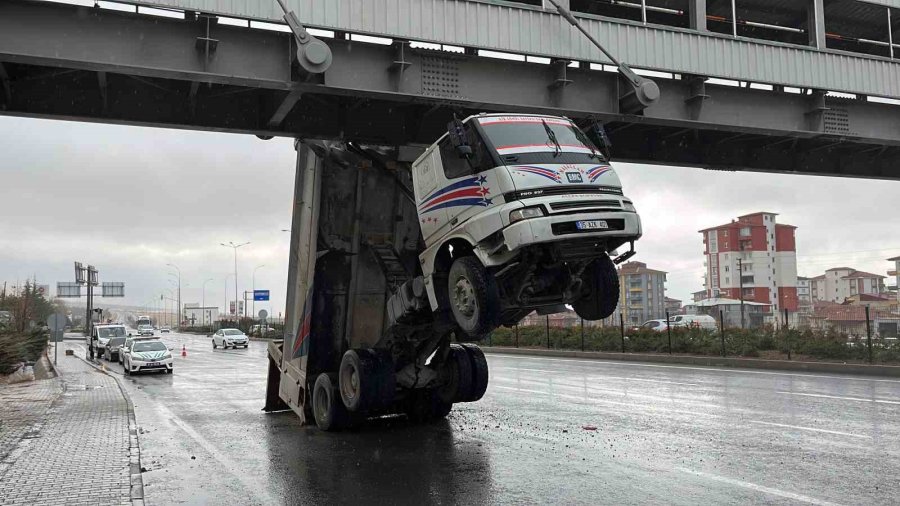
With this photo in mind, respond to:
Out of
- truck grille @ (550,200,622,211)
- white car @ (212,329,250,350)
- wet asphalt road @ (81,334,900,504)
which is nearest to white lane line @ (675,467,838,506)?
wet asphalt road @ (81,334,900,504)

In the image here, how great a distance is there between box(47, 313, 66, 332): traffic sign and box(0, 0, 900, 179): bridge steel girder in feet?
59.2

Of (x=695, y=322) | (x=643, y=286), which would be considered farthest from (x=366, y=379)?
(x=643, y=286)

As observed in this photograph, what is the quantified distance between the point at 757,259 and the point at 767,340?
9995cm

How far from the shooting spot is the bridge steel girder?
10.7m

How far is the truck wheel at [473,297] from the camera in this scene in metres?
7.08

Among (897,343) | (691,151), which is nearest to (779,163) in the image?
(691,151)

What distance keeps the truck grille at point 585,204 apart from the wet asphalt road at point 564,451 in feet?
8.72

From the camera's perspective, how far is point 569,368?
2256 centimetres

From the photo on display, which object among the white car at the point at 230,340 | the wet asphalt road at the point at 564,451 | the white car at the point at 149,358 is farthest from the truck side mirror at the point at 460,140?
the white car at the point at 230,340

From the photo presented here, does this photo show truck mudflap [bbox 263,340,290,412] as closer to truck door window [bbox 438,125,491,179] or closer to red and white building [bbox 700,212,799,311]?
truck door window [bbox 438,125,491,179]

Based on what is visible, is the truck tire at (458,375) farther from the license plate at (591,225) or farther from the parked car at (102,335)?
the parked car at (102,335)

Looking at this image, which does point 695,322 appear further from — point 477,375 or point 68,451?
point 68,451

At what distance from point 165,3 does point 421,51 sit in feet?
13.6

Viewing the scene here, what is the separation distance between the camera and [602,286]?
7.61 m
